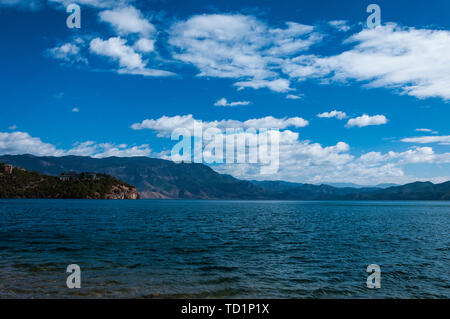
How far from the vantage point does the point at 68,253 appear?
127 feet

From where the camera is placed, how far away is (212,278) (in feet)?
93.0

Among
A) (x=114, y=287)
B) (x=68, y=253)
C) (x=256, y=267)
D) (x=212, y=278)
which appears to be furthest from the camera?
(x=68, y=253)

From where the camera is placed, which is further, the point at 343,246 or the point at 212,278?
the point at 343,246
